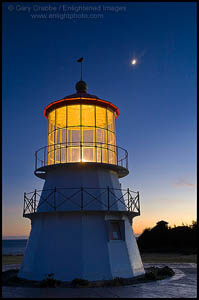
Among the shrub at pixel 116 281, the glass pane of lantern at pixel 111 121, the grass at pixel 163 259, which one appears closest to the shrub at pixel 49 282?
the shrub at pixel 116 281

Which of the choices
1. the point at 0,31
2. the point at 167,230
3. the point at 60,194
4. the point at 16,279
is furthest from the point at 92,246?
the point at 167,230

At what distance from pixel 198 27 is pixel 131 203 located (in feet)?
27.0

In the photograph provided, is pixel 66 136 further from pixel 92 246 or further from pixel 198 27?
pixel 198 27

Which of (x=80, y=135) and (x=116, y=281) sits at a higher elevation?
(x=80, y=135)

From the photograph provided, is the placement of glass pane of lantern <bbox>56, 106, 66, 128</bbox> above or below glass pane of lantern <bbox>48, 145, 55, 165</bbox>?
above

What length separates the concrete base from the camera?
41.8 ft

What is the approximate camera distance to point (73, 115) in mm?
15211

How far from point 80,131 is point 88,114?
0.98m

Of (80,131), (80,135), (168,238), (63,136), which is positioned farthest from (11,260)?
(168,238)

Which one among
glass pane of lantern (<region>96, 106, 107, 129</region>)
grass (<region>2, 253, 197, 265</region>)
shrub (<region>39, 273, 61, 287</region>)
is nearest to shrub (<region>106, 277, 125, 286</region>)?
shrub (<region>39, 273, 61, 287</region>)

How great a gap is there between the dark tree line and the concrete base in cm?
1829

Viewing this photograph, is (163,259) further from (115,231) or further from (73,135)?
(73,135)

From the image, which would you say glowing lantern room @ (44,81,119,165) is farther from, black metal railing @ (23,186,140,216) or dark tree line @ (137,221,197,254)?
dark tree line @ (137,221,197,254)

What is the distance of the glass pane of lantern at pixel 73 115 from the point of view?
49.4 feet
